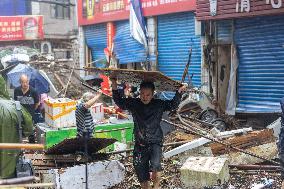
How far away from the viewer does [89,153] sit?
24.3 feet

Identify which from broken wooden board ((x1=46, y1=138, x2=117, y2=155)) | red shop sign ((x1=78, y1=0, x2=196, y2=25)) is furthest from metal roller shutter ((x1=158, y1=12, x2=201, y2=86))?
broken wooden board ((x1=46, y1=138, x2=117, y2=155))

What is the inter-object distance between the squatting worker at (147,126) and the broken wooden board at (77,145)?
67cm

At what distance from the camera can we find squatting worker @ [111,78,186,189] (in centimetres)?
635

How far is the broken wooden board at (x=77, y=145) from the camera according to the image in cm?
661

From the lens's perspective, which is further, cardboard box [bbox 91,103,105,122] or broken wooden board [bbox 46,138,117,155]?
cardboard box [bbox 91,103,105,122]

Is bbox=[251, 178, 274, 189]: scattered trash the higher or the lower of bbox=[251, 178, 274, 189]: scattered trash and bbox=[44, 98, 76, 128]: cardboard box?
the lower

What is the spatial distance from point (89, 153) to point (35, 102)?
11.9 ft

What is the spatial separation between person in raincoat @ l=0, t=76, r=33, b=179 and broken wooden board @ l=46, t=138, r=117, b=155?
145cm

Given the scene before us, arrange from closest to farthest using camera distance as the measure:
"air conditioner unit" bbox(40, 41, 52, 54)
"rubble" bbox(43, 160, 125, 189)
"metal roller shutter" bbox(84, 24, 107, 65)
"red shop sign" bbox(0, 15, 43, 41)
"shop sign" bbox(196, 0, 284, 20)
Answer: "rubble" bbox(43, 160, 125, 189) → "shop sign" bbox(196, 0, 284, 20) → "metal roller shutter" bbox(84, 24, 107, 65) → "red shop sign" bbox(0, 15, 43, 41) → "air conditioner unit" bbox(40, 41, 52, 54)

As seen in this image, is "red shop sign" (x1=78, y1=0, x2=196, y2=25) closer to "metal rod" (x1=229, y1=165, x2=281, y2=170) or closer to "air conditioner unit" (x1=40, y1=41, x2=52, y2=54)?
"metal rod" (x1=229, y1=165, x2=281, y2=170)

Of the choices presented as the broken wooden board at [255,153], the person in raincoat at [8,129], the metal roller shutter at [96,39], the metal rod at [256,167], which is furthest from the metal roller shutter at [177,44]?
the person in raincoat at [8,129]

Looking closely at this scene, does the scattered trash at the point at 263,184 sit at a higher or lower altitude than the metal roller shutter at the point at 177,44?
lower

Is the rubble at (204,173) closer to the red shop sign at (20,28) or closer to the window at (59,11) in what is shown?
the red shop sign at (20,28)

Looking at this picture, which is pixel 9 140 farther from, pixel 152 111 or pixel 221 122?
pixel 221 122
